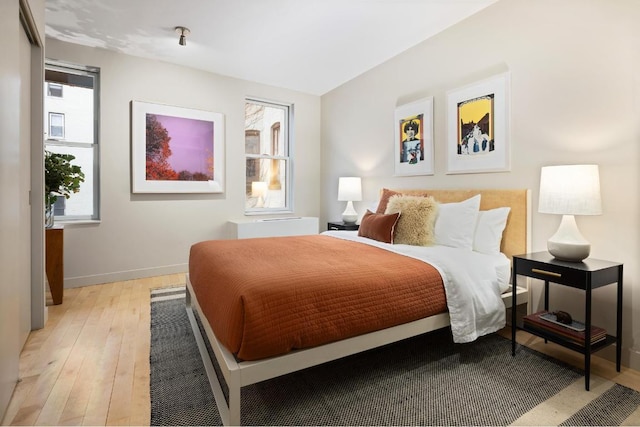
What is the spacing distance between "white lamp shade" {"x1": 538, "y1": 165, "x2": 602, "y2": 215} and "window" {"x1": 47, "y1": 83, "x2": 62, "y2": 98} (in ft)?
15.1

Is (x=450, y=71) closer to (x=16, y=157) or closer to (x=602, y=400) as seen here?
(x=602, y=400)

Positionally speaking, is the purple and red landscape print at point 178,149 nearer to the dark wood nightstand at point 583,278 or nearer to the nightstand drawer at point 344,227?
the nightstand drawer at point 344,227

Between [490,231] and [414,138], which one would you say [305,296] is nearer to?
[490,231]

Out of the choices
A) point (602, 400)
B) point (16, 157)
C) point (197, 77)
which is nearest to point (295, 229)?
point (197, 77)

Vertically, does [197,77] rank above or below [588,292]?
above

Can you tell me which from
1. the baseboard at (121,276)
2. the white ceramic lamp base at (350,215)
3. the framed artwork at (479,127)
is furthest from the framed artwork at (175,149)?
the framed artwork at (479,127)

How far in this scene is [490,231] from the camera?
2.63 m

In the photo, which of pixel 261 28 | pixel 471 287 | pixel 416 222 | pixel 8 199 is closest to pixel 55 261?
pixel 8 199

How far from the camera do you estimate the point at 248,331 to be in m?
1.40

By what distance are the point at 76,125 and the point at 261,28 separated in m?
2.30

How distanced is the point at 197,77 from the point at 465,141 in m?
3.30

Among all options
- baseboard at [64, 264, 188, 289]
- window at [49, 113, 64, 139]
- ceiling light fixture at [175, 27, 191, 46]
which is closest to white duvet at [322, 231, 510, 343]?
ceiling light fixture at [175, 27, 191, 46]

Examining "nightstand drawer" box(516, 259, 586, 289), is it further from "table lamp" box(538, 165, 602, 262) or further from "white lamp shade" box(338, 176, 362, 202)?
"white lamp shade" box(338, 176, 362, 202)

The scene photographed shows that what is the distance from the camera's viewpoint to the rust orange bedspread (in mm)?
1446
